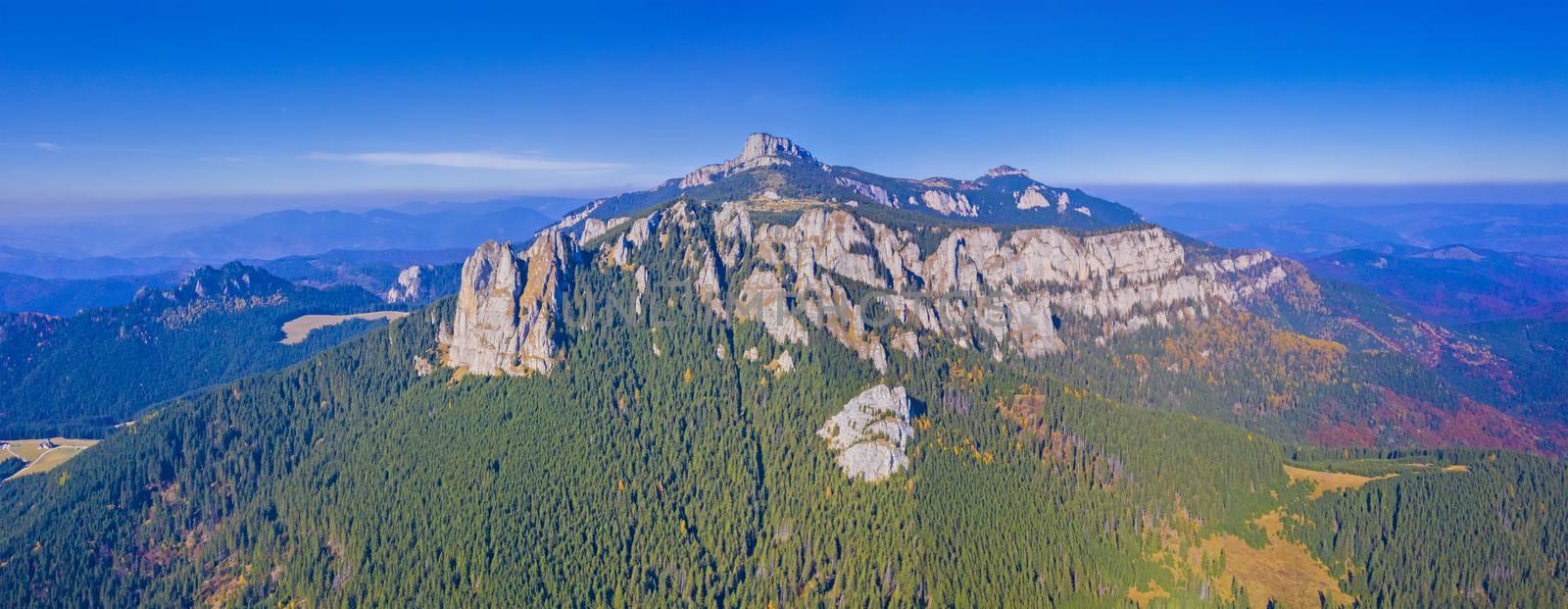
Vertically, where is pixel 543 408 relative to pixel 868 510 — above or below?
above

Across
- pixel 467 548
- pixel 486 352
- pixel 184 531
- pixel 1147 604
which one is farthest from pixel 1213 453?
pixel 184 531

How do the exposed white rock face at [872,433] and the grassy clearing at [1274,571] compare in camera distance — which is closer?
the grassy clearing at [1274,571]

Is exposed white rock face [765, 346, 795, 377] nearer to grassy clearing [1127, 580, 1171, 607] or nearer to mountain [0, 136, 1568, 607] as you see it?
mountain [0, 136, 1568, 607]

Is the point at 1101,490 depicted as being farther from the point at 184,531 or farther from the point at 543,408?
the point at 184,531

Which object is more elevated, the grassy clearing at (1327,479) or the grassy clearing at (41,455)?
the grassy clearing at (1327,479)

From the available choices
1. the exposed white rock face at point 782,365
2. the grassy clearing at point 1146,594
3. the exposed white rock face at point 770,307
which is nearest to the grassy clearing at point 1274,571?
the grassy clearing at point 1146,594

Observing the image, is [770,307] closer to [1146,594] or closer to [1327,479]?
[1146,594]

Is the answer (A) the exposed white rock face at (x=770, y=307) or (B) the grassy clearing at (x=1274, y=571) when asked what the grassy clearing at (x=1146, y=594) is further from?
(A) the exposed white rock face at (x=770, y=307)
